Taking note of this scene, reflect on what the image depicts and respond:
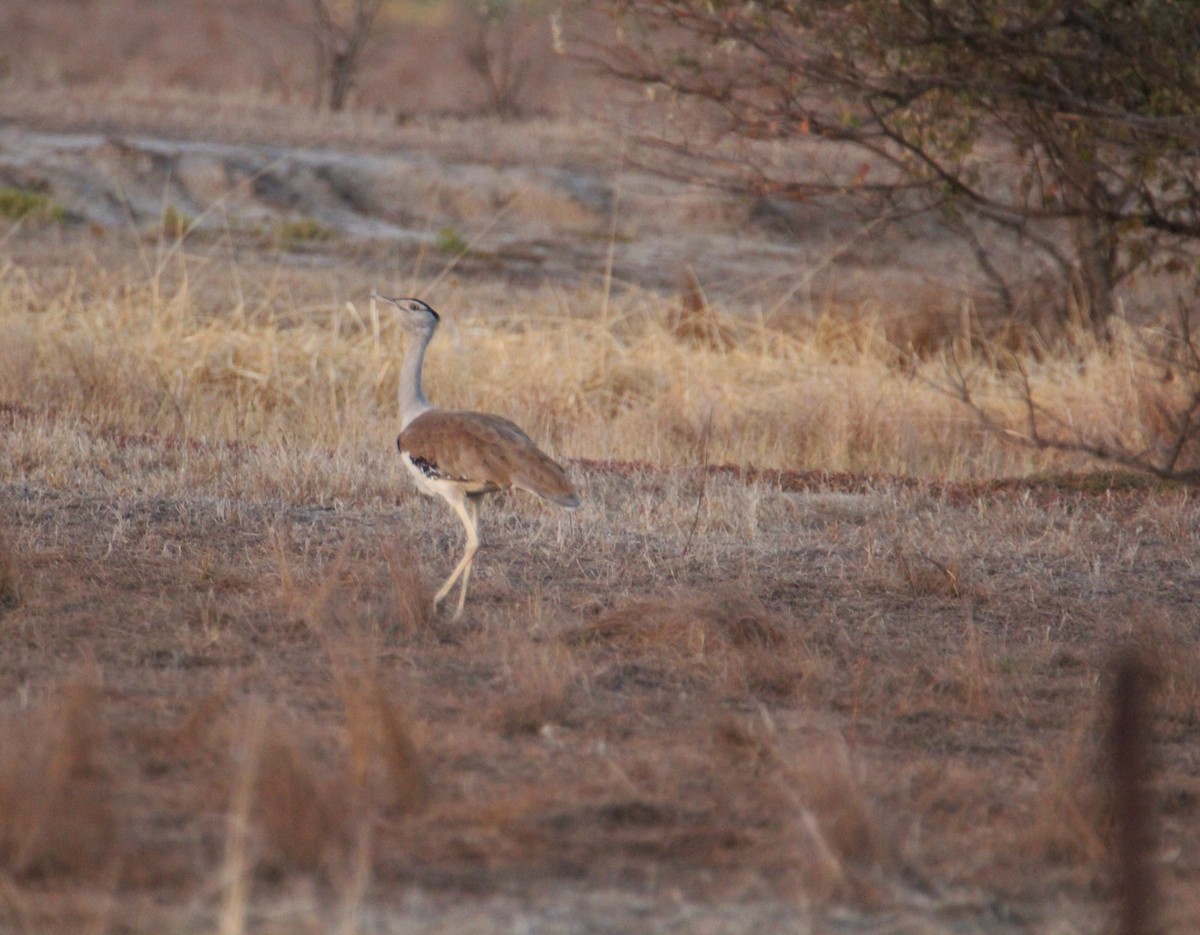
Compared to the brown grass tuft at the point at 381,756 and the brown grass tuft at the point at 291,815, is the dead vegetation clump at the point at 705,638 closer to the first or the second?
the brown grass tuft at the point at 381,756

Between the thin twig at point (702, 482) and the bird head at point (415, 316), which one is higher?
the bird head at point (415, 316)

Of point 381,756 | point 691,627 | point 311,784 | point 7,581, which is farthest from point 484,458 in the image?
point 311,784

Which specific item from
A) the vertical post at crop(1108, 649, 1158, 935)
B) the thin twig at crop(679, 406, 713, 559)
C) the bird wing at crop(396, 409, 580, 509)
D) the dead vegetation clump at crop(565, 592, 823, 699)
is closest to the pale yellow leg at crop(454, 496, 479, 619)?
the bird wing at crop(396, 409, 580, 509)

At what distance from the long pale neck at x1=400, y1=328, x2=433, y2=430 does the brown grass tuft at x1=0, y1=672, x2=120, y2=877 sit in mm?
2481

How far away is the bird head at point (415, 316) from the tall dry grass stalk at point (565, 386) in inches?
94.2

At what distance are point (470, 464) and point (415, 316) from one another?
3.65ft

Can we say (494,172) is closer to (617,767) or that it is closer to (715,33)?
(715,33)

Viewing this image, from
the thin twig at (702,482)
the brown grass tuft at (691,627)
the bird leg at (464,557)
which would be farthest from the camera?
the thin twig at (702,482)

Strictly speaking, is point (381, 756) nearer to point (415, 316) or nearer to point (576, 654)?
point (576, 654)

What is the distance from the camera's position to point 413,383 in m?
6.00

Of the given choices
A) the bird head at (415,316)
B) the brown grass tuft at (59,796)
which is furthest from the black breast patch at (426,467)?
the brown grass tuft at (59,796)

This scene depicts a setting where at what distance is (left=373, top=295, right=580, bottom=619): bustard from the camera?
5.20 metres

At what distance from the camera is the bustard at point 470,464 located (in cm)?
520

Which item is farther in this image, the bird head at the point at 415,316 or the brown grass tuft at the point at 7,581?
the bird head at the point at 415,316
